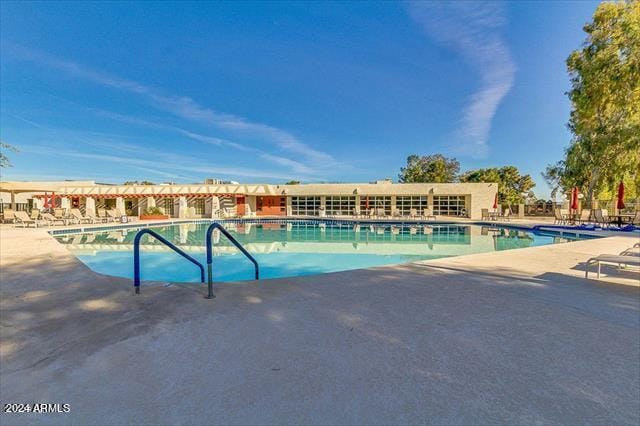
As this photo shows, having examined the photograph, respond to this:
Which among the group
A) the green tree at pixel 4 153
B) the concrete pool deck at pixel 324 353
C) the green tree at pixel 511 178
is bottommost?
the concrete pool deck at pixel 324 353

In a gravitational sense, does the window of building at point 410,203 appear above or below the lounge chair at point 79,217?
above

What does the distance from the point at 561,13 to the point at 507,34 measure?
7.83 ft

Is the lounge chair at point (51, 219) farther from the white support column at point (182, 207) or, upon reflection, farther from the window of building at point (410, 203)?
the window of building at point (410, 203)

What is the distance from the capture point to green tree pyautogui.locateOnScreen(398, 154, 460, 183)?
49.1 metres

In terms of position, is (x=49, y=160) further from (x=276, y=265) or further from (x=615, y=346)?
(x=615, y=346)

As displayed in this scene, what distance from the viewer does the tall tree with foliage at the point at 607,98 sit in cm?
1520

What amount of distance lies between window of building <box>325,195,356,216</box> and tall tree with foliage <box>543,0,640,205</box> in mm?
17704

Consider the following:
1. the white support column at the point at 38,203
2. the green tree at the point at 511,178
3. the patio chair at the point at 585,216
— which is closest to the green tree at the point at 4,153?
the white support column at the point at 38,203

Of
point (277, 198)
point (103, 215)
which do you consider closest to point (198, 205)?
point (277, 198)

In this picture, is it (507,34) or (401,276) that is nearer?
(401,276)

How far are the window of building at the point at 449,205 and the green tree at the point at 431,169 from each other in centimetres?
1984

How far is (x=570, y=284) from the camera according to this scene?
15.1ft

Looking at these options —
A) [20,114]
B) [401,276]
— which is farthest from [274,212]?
[401,276]

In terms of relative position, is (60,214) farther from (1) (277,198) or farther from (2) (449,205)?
(2) (449,205)
